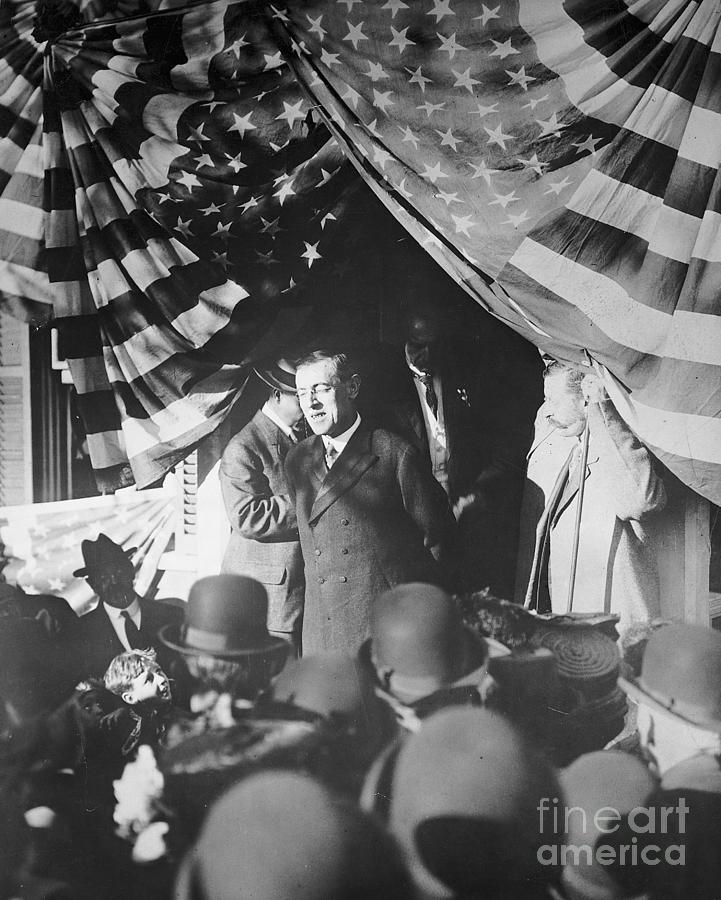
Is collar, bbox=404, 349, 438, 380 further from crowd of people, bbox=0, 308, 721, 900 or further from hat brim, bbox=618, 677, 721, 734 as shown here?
hat brim, bbox=618, 677, 721, 734

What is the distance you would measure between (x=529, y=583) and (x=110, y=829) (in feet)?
4.63

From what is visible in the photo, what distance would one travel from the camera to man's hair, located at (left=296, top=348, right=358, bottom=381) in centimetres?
230

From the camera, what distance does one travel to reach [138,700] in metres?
2.35

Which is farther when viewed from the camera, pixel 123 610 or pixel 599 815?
pixel 123 610

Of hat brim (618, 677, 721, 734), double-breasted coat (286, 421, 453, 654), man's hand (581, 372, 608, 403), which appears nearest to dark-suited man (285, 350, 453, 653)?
double-breasted coat (286, 421, 453, 654)

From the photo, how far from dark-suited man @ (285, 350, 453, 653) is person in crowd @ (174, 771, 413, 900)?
0.42 metres

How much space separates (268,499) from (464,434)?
599mm

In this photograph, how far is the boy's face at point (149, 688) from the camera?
2.33 m

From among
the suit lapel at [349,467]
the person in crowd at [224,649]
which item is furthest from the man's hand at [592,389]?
the person in crowd at [224,649]

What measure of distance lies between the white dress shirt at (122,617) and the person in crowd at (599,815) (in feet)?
4.19

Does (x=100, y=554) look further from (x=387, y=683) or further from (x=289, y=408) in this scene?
(x=387, y=683)

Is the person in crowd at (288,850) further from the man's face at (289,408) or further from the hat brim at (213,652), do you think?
the man's face at (289,408)

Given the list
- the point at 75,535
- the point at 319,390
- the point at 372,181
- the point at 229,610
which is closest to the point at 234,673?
the point at 229,610

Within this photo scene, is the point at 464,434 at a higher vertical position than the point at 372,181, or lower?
lower
